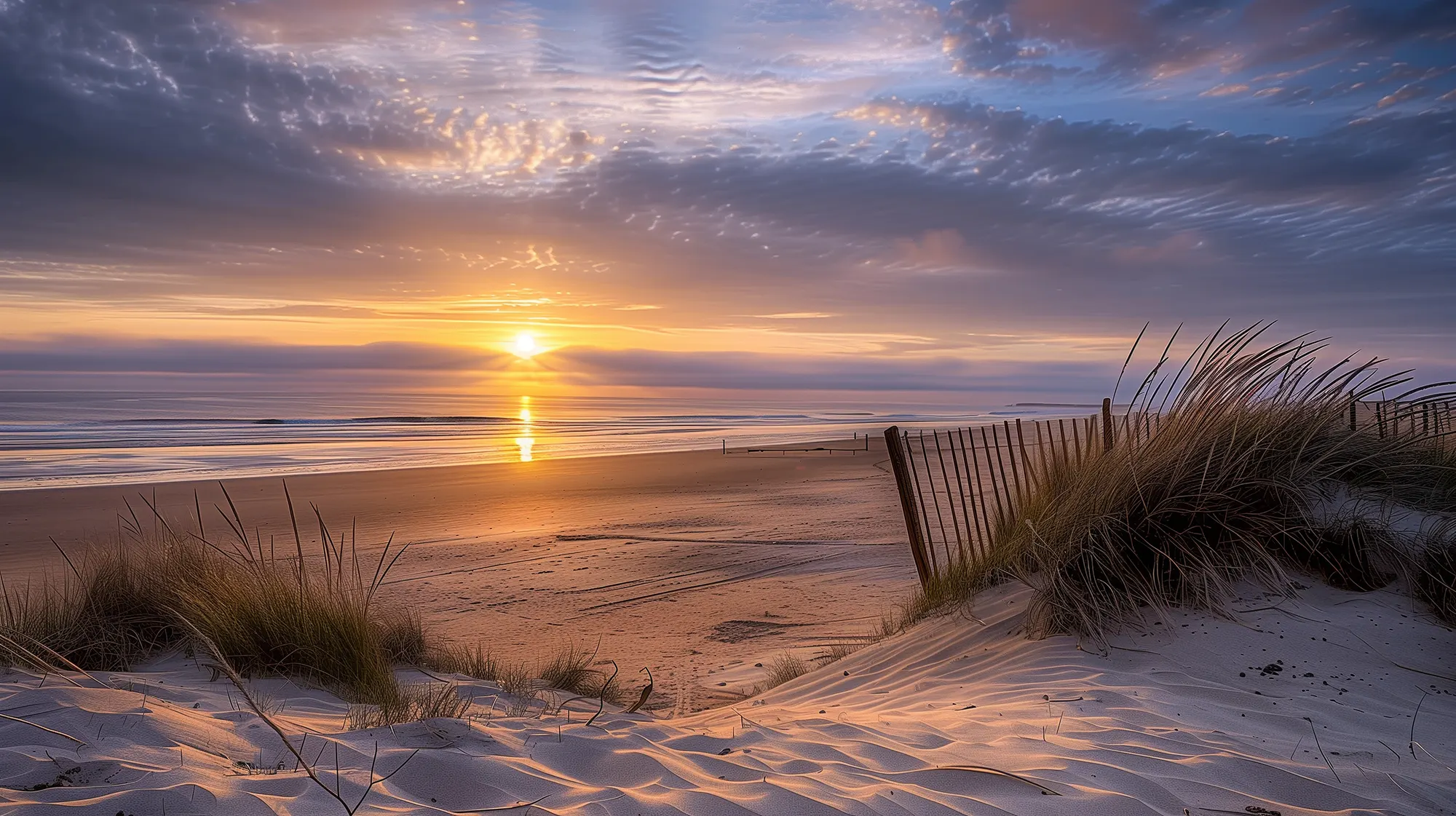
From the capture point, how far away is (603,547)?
35.8ft

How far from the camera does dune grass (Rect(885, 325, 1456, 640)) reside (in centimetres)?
512

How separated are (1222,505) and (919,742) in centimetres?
307

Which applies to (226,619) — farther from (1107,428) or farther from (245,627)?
(1107,428)

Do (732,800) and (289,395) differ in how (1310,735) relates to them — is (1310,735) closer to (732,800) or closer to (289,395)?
(732,800)

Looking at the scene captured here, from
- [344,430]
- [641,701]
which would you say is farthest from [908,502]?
[344,430]

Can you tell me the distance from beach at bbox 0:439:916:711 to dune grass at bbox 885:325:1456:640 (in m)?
1.79

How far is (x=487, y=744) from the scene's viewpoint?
10.8 ft

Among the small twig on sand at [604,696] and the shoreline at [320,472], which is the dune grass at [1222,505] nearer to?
the small twig on sand at [604,696]

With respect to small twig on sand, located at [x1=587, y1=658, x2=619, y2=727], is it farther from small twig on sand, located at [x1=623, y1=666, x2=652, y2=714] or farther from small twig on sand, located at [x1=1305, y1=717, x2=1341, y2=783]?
small twig on sand, located at [x1=1305, y1=717, x2=1341, y2=783]

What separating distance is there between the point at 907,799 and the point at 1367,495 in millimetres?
4629

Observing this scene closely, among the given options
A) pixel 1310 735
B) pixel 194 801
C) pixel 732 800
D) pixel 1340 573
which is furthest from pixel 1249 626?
pixel 194 801

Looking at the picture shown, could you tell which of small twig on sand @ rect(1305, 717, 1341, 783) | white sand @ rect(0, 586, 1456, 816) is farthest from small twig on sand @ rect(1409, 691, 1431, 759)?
small twig on sand @ rect(1305, 717, 1341, 783)

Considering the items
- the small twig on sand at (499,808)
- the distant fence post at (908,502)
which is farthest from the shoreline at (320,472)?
the small twig on sand at (499,808)

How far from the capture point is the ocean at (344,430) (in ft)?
66.8
